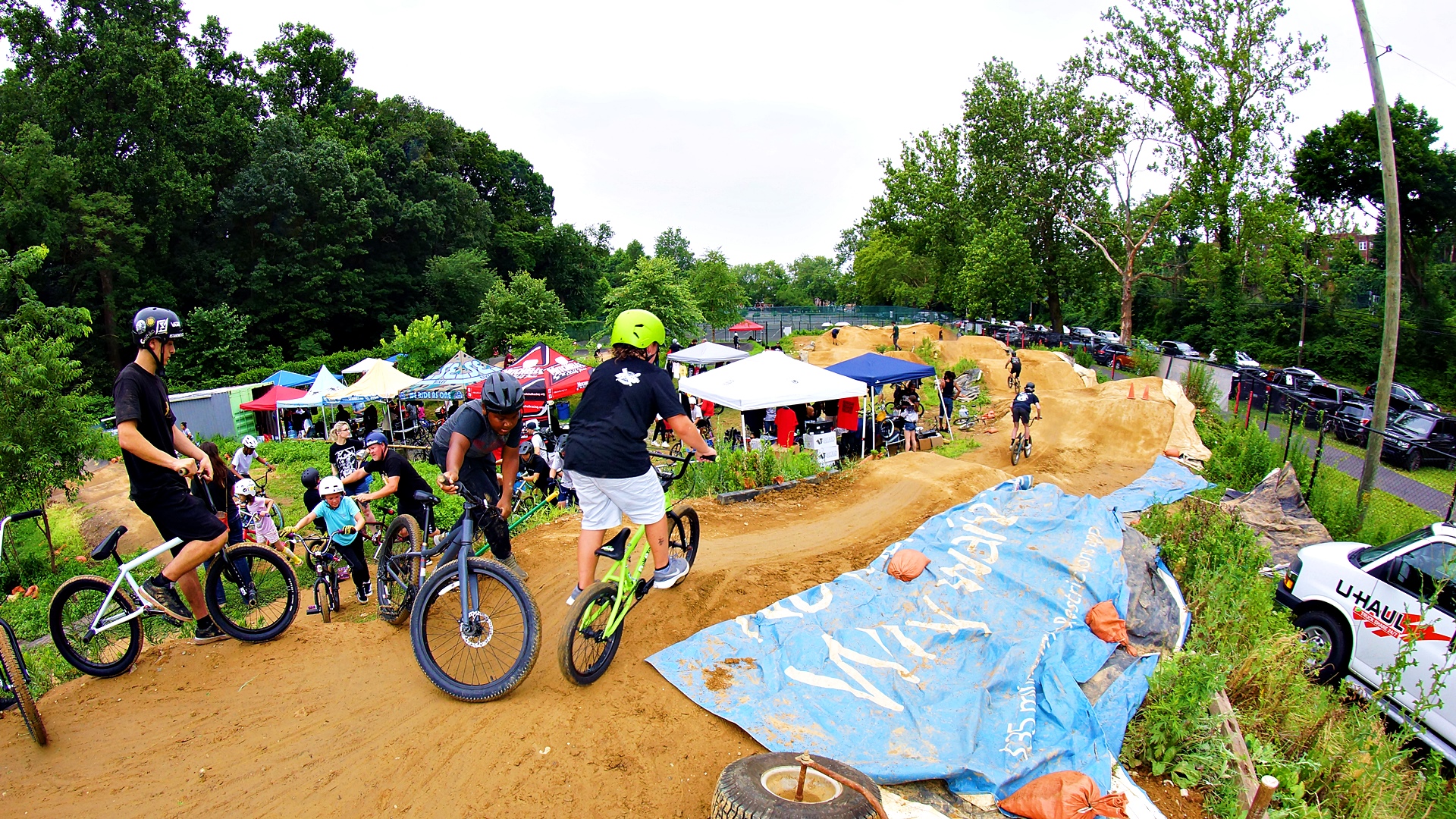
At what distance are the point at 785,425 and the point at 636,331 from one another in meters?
9.57

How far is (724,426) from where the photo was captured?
63.7 feet

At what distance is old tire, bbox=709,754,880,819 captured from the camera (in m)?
2.86

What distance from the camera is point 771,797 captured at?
2959 mm

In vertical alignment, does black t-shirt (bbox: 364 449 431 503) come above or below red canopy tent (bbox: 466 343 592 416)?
above

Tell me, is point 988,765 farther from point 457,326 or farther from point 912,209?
point 457,326

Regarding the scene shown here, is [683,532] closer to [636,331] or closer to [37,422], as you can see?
[636,331]

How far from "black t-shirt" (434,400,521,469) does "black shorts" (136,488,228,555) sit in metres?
1.49

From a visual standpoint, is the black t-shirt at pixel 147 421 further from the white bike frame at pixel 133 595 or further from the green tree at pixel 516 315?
the green tree at pixel 516 315

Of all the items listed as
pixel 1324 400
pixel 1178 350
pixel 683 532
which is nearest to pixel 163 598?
pixel 683 532

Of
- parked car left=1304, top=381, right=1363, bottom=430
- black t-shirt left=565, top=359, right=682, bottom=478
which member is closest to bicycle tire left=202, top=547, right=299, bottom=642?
black t-shirt left=565, top=359, right=682, bottom=478

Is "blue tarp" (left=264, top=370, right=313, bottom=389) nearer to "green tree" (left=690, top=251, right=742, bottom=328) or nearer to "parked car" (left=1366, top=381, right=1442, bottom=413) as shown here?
"green tree" (left=690, top=251, right=742, bottom=328)

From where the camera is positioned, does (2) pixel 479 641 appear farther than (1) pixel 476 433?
No

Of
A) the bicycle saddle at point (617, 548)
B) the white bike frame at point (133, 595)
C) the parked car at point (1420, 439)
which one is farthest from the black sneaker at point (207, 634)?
the parked car at point (1420, 439)

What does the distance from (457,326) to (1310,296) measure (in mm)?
53165
